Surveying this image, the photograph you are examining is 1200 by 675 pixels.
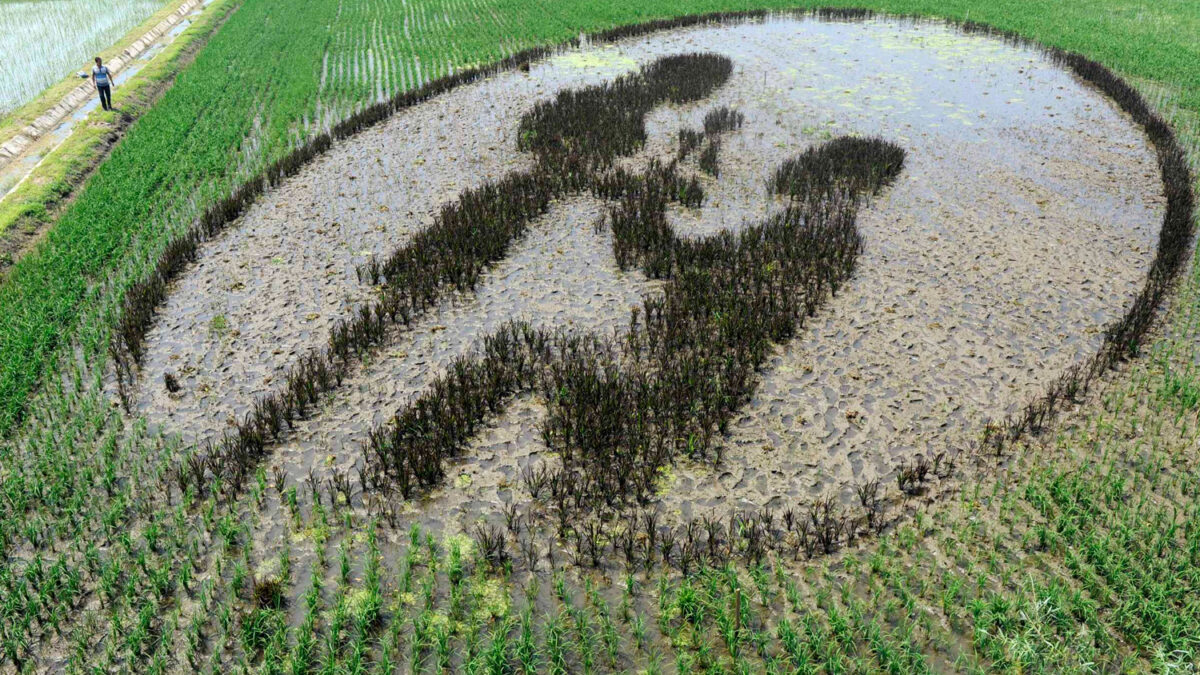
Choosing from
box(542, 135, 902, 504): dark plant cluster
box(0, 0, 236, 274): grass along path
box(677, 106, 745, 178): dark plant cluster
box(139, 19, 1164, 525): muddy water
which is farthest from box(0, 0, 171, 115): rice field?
box(542, 135, 902, 504): dark plant cluster

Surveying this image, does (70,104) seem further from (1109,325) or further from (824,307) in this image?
(1109,325)

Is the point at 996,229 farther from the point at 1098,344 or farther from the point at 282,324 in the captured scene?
the point at 282,324

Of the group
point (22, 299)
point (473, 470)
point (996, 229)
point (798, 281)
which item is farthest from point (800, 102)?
point (22, 299)

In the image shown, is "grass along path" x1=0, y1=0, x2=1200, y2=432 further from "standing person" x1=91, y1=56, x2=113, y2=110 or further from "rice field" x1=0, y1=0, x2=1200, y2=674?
"standing person" x1=91, y1=56, x2=113, y2=110

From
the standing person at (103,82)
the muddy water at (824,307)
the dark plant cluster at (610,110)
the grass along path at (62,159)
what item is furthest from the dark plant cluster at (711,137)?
the standing person at (103,82)

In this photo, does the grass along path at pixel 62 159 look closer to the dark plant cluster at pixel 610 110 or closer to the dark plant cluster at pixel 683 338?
the dark plant cluster at pixel 610 110

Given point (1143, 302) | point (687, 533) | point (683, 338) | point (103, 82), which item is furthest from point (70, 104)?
point (1143, 302)
